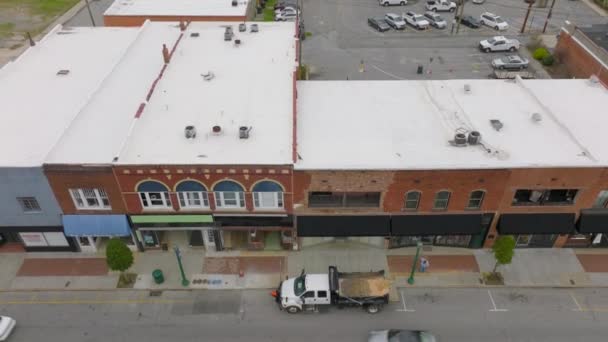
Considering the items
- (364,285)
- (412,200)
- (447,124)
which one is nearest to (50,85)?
(364,285)

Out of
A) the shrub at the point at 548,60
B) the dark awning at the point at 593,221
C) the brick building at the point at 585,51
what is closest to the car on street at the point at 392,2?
the shrub at the point at 548,60

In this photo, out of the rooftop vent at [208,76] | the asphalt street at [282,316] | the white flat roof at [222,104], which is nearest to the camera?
the asphalt street at [282,316]

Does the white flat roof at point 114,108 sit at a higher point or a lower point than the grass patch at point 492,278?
higher

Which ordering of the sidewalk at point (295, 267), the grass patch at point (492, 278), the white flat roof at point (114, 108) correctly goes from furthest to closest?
the sidewalk at point (295, 267) → the grass patch at point (492, 278) → the white flat roof at point (114, 108)

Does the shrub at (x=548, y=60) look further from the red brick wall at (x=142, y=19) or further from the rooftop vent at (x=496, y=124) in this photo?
the red brick wall at (x=142, y=19)

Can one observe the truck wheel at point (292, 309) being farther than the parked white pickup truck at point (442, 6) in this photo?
No

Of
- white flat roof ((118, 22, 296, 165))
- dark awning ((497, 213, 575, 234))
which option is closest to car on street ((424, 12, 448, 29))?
white flat roof ((118, 22, 296, 165))

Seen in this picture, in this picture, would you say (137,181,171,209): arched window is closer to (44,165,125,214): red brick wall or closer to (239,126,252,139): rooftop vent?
(44,165,125,214): red brick wall
